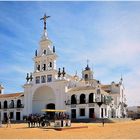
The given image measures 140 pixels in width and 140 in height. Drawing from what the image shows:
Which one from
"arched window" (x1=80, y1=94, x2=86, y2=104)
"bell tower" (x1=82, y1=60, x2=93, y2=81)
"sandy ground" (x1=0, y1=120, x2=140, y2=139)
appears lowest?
"sandy ground" (x1=0, y1=120, x2=140, y2=139)

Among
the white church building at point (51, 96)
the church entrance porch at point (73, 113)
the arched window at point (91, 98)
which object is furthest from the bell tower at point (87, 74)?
the arched window at point (91, 98)

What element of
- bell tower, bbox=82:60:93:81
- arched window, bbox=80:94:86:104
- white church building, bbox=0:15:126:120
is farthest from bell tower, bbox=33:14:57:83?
bell tower, bbox=82:60:93:81

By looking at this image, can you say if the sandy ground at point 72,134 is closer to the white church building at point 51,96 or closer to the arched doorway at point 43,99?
the white church building at point 51,96

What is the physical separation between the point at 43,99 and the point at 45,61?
8078mm

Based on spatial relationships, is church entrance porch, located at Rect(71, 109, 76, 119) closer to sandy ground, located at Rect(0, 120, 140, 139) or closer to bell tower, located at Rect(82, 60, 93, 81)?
bell tower, located at Rect(82, 60, 93, 81)

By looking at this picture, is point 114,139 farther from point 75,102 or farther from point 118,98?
point 118,98

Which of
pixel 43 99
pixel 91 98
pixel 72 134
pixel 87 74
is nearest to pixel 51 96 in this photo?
pixel 43 99

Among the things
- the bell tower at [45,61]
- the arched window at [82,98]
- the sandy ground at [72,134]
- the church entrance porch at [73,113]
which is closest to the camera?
the sandy ground at [72,134]

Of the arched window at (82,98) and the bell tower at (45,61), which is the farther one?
the bell tower at (45,61)

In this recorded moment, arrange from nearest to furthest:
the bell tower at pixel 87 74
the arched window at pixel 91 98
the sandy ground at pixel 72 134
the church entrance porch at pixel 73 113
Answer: the sandy ground at pixel 72 134
the arched window at pixel 91 98
the church entrance porch at pixel 73 113
the bell tower at pixel 87 74

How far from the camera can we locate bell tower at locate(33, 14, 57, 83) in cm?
5862

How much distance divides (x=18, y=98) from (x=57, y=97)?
36.2 feet

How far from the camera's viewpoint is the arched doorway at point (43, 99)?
59.7 metres

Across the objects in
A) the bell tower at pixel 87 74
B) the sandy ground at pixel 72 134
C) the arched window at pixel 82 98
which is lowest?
the sandy ground at pixel 72 134
